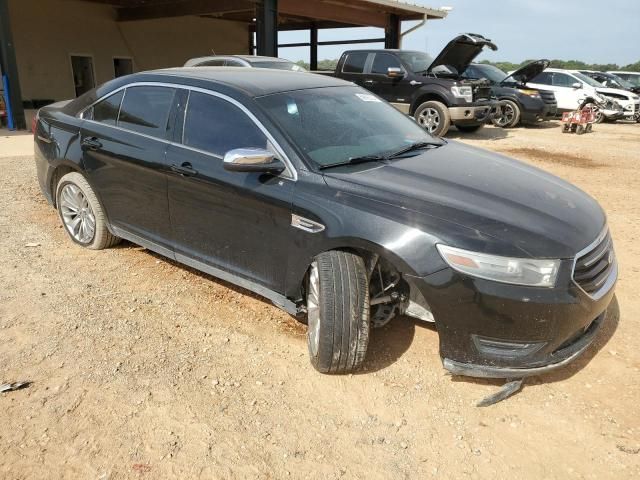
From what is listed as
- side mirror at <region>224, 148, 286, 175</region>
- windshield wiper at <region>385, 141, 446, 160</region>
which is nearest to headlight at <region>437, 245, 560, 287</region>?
windshield wiper at <region>385, 141, 446, 160</region>

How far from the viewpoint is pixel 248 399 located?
2.84 meters

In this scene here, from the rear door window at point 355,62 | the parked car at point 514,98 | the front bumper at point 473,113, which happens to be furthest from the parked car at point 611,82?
the rear door window at point 355,62

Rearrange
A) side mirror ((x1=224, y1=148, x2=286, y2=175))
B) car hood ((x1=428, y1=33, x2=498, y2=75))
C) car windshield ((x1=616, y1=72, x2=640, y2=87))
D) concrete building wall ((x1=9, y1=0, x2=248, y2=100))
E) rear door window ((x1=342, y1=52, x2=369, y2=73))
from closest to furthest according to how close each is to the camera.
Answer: side mirror ((x1=224, y1=148, x2=286, y2=175))
car hood ((x1=428, y1=33, x2=498, y2=75))
rear door window ((x1=342, y1=52, x2=369, y2=73))
concrete building wall ((x1=9, y1=0, x2=248, y2=100))
car windshield ((x1=616, y1=72, x2=640, y2=87))

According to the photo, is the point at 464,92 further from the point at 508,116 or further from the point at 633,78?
the point at 633,78

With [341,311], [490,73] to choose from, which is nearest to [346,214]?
[341,311]

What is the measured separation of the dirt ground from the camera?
7.91ft

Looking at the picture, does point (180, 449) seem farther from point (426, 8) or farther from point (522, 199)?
point (426, 8)

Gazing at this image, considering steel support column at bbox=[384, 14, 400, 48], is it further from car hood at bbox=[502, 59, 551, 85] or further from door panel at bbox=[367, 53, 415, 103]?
door panel at bbox=[367, 53, 415, 103]

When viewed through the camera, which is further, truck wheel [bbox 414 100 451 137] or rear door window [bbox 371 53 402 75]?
rear door window [bbox 371 53 402 75]

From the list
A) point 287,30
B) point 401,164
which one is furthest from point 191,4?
point 401,164

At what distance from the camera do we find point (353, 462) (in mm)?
2416

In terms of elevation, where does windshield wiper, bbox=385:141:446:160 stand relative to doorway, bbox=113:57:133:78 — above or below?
above

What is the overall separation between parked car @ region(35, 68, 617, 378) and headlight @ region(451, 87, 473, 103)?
7852mm

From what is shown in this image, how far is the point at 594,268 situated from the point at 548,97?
14233 mm
